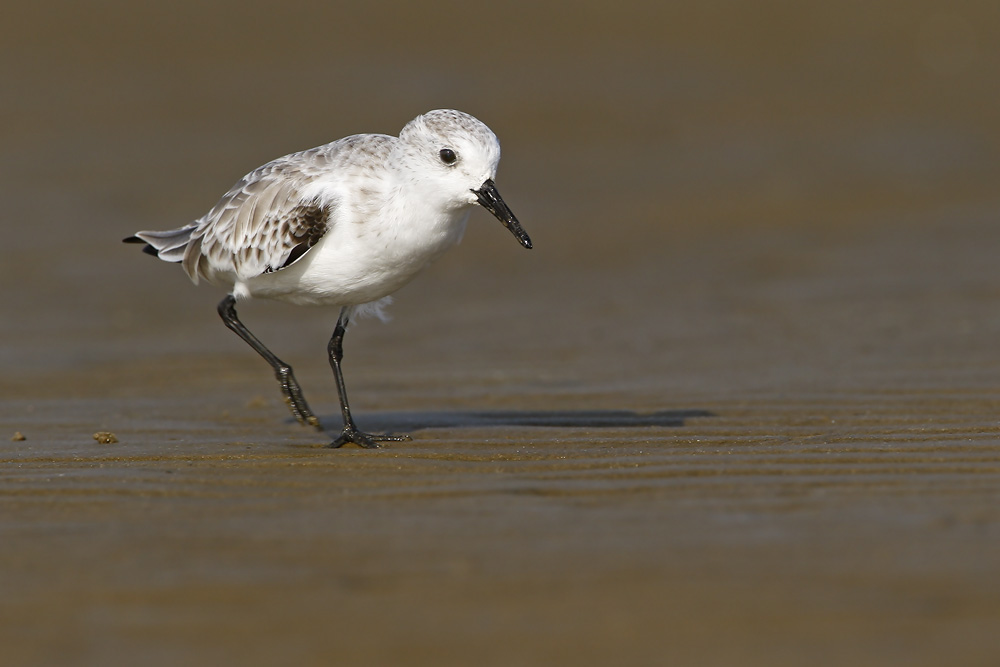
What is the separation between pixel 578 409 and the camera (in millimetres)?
7949

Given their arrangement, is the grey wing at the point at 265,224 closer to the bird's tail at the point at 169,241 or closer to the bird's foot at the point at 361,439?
the bird's tail at the point at 169,241

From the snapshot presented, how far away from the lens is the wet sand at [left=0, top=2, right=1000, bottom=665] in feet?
14.0

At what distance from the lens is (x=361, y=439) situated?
6.91m

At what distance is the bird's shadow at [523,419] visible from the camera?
742cm

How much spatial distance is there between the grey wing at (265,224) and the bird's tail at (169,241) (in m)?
0.12

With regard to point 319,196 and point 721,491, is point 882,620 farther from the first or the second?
point 319,196

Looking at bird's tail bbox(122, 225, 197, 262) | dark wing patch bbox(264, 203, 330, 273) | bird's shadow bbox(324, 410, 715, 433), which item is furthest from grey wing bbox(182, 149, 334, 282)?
bird's shadow bbox(324, 410, 715, 433)

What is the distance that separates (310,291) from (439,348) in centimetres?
280

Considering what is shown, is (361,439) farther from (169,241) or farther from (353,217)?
(169,241)

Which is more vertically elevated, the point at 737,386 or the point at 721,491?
the point at 737,386

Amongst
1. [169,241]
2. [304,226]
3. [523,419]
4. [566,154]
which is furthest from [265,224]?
[566,154]

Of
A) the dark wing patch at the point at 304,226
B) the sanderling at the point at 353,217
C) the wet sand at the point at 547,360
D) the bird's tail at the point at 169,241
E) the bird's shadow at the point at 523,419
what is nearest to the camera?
the wet sand at the point at 547,360

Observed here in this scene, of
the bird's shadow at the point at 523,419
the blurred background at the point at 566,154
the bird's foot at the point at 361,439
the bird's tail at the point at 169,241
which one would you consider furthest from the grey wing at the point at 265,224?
the blurred background at the point at 566,154

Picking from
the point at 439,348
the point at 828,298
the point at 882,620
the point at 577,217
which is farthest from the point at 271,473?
the point at 577,217
